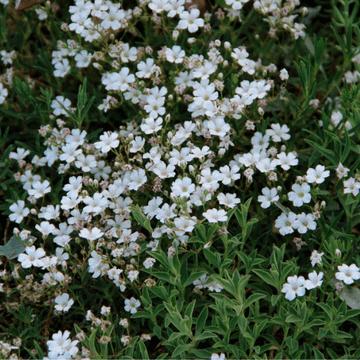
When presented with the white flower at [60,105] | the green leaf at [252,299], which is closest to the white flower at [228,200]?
the green leaf at [252,299]

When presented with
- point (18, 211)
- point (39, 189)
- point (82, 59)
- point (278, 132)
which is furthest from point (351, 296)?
point (82, 59)

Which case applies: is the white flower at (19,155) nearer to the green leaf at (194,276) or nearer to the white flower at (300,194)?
the green leaf at (194,276)

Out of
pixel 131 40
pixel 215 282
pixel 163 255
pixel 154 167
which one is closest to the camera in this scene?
pixel 163 255

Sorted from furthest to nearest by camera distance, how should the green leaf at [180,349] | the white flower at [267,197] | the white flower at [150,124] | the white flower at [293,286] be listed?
1. the white flower at [150,124]
2. the white flower at [267,197]
3. the white flower at [293,286]
4. the green leaf at [180,349]

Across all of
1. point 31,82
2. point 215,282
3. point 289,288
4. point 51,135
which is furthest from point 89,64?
point 289,288

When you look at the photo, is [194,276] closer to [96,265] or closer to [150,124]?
[96,265]

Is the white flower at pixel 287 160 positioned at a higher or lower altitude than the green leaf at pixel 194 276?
higher

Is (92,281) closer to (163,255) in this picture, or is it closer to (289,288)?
(163,255)

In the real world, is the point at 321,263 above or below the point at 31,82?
below
